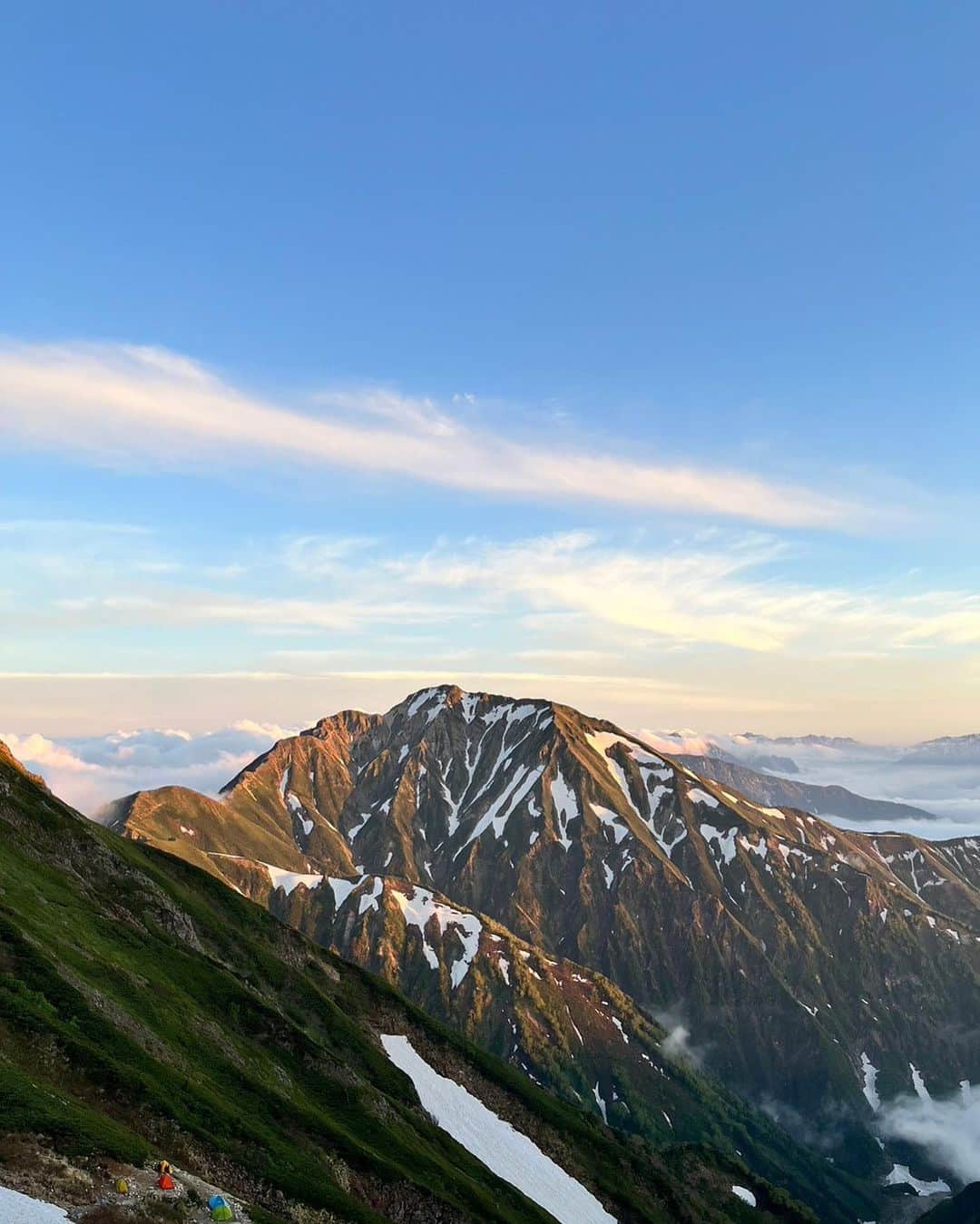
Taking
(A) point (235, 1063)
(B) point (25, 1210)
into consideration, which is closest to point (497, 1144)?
(A) point (235, 1063)

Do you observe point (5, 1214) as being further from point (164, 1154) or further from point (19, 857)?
point (19, 857)

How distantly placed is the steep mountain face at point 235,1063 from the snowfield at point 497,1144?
1.76 feet

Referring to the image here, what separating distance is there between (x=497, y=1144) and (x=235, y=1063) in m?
63.8

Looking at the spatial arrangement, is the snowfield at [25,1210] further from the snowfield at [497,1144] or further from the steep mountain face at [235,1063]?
the snowfield at [497,1144]

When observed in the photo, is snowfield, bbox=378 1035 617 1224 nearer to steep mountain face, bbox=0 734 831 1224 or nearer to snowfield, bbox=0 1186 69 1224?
steep mountain face, bbox=0 734 831 1224

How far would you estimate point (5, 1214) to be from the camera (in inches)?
1262

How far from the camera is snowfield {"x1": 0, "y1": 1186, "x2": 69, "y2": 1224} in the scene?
1264 inches

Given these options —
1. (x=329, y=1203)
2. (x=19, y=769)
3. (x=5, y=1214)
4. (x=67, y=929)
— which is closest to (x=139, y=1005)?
(x=67, y=929)

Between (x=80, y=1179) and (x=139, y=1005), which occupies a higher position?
(x=80, y=1179)

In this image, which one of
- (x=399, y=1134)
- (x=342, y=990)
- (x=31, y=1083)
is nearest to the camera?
(x=31, y=1083)

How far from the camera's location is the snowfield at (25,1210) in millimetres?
32094

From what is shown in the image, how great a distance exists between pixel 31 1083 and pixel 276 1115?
30963 millimetres

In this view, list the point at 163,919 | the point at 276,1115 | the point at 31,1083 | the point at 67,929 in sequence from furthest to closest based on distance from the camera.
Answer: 1. the point at 163,919
2. the point at 67,929
3. the point at 276,1115
4. the point at 31,1083

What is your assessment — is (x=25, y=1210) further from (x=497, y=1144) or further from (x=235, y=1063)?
(x=497, y=1144)
